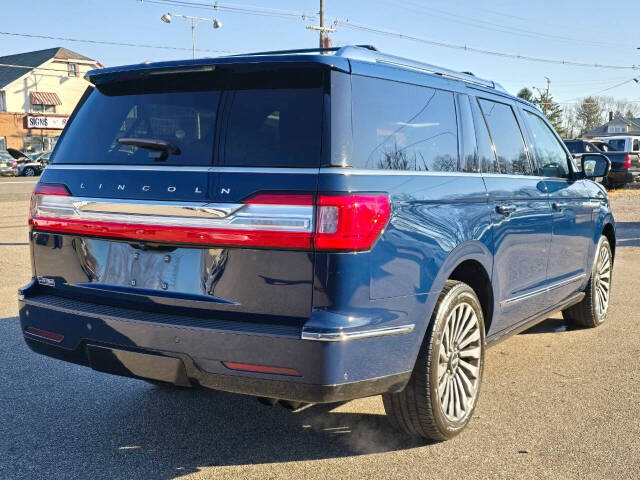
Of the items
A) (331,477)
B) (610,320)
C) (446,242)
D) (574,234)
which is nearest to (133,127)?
(446,242)

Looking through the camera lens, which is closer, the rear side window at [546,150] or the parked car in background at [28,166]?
the rear side window at [546,150]

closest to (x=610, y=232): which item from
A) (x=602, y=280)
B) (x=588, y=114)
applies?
(x=602, y=280)

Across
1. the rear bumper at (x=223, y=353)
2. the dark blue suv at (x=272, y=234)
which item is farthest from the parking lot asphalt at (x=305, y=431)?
the rear bumper at (x=223, y=353)

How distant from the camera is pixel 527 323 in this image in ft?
16.2

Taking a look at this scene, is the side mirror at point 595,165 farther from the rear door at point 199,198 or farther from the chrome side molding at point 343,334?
the rear door at point 199,198

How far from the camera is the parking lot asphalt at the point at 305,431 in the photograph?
3475 mm

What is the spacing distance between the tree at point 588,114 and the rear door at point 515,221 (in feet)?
390

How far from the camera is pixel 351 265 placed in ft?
9.71

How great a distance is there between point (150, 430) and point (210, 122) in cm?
181

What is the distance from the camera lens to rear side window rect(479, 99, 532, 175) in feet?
14.8

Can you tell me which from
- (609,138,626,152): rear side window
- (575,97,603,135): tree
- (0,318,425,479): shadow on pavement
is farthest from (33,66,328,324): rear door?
(575,97,603,135): tree

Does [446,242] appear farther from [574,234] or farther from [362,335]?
[574,234]

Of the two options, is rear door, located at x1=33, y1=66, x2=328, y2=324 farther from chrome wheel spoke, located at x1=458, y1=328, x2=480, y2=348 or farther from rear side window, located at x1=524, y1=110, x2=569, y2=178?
rear side window, located at x1=524, y1=110, x2=569, y2=178

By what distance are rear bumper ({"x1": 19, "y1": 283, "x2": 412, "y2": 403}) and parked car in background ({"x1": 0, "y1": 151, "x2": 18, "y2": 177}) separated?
130 ft
